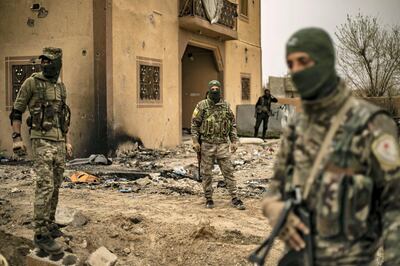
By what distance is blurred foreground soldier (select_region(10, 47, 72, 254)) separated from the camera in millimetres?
4648

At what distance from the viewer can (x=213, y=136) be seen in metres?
6.81

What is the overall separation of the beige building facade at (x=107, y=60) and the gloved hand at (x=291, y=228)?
9.47 m

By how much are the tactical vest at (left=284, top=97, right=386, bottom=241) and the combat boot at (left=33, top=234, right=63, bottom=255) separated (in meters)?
3.26

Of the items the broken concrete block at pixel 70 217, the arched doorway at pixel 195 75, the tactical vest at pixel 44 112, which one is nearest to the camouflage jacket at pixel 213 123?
the broken concrete block at pixel 70 217

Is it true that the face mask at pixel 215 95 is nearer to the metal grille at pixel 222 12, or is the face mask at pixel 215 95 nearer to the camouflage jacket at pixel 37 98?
the camouflage jacket at pixel 37 98

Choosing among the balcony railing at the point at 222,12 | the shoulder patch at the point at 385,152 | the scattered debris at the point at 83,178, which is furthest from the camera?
the balcony railing at the point at 222,12

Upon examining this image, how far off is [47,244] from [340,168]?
3431mm

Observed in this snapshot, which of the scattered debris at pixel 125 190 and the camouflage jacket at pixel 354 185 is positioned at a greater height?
the camouflage jacket at pixel 354 185

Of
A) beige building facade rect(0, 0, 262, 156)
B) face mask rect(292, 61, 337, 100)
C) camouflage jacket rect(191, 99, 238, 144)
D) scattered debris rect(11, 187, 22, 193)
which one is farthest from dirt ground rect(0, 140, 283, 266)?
face mask rect(292, 61, 337, 100)

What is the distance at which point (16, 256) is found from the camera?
522 cm

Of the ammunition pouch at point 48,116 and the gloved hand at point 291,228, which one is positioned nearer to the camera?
the gloved hand at point 291,228

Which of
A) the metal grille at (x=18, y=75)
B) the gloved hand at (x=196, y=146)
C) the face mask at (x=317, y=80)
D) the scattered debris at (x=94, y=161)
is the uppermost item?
the metal grille at (x=18, y=75)

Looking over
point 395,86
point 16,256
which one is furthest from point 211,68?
point 16,256

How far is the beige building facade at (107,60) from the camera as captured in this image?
1119 centimetres
